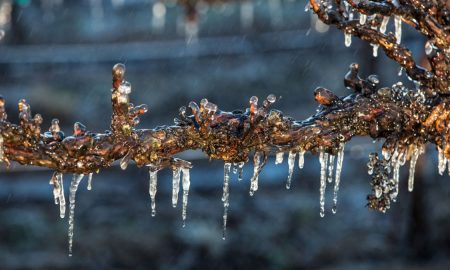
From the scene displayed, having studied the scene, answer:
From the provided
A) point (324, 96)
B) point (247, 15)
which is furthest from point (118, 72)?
point (247, 15)

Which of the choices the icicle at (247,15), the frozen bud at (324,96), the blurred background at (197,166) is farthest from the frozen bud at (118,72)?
the icicle at (247,15)

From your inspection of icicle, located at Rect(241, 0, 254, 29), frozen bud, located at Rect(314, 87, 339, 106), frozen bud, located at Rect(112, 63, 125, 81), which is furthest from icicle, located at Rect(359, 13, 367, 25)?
icicle, located at Rect(241, 0, 254, 29)

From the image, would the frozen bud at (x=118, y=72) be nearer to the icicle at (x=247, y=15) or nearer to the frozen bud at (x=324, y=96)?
the frozen bud at (x=324, y=96)

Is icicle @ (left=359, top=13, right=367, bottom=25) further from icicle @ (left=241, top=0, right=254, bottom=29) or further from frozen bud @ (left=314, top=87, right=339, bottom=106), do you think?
icicle @ (left=241, top=0, right=254, bottom=29)

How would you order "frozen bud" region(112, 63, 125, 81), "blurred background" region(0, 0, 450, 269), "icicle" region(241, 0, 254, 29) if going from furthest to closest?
"icicle" region(241, 0, 254, 29)
"blurred background" region(0, 0, 450, 269)
"frozen bud" region(112, 63, 125, 81)

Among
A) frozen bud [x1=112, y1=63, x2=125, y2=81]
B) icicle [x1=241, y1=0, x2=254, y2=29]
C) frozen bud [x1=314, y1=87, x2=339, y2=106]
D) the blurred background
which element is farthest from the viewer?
icicle [x1=241, y1=0, x2=254, y2=29]

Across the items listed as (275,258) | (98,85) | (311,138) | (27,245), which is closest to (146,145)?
(311,138)

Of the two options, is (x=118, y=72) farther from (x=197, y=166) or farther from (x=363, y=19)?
(x=197, y=166)
